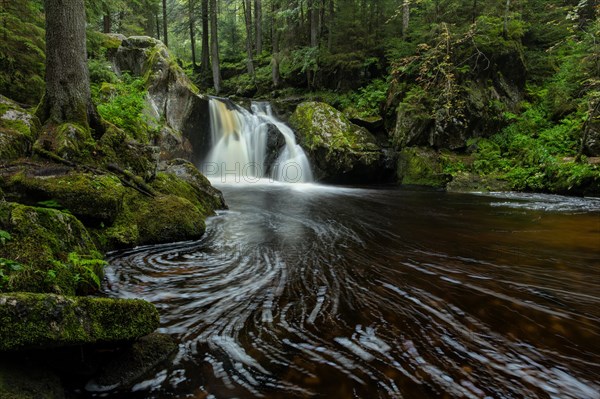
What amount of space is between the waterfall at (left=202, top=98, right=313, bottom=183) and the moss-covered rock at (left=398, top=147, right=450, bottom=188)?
431 cm

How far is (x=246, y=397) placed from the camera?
→ 199 cm

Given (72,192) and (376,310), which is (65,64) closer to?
(72,192)

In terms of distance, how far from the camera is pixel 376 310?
123 inches

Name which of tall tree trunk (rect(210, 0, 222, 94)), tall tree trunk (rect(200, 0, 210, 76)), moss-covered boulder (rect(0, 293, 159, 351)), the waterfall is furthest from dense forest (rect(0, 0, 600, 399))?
tall tree trunk (rect(200, 0, 210, 76))

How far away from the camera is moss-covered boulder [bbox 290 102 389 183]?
14070mm

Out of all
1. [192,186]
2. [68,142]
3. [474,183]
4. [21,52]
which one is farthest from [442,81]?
[21,52]

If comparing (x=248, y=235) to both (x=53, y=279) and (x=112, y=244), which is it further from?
(x=53, y=279)

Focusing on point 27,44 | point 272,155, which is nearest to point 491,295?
point 27,44

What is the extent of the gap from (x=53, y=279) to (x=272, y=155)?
13363mm

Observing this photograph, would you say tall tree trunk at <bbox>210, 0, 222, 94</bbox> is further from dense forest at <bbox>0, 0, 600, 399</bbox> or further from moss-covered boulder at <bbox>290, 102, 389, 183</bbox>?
moss-covered boulder at <bbox>290, 102, 389, 183</bbox>

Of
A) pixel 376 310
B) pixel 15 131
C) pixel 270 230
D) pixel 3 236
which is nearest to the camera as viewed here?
pixel 3 236

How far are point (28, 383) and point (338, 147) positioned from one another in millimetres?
13074

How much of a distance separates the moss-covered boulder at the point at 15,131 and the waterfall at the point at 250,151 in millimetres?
9909

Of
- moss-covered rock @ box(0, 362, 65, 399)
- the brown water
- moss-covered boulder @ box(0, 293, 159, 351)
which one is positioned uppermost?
moss-covered boulder @ box(0, 293, 159, 351)
